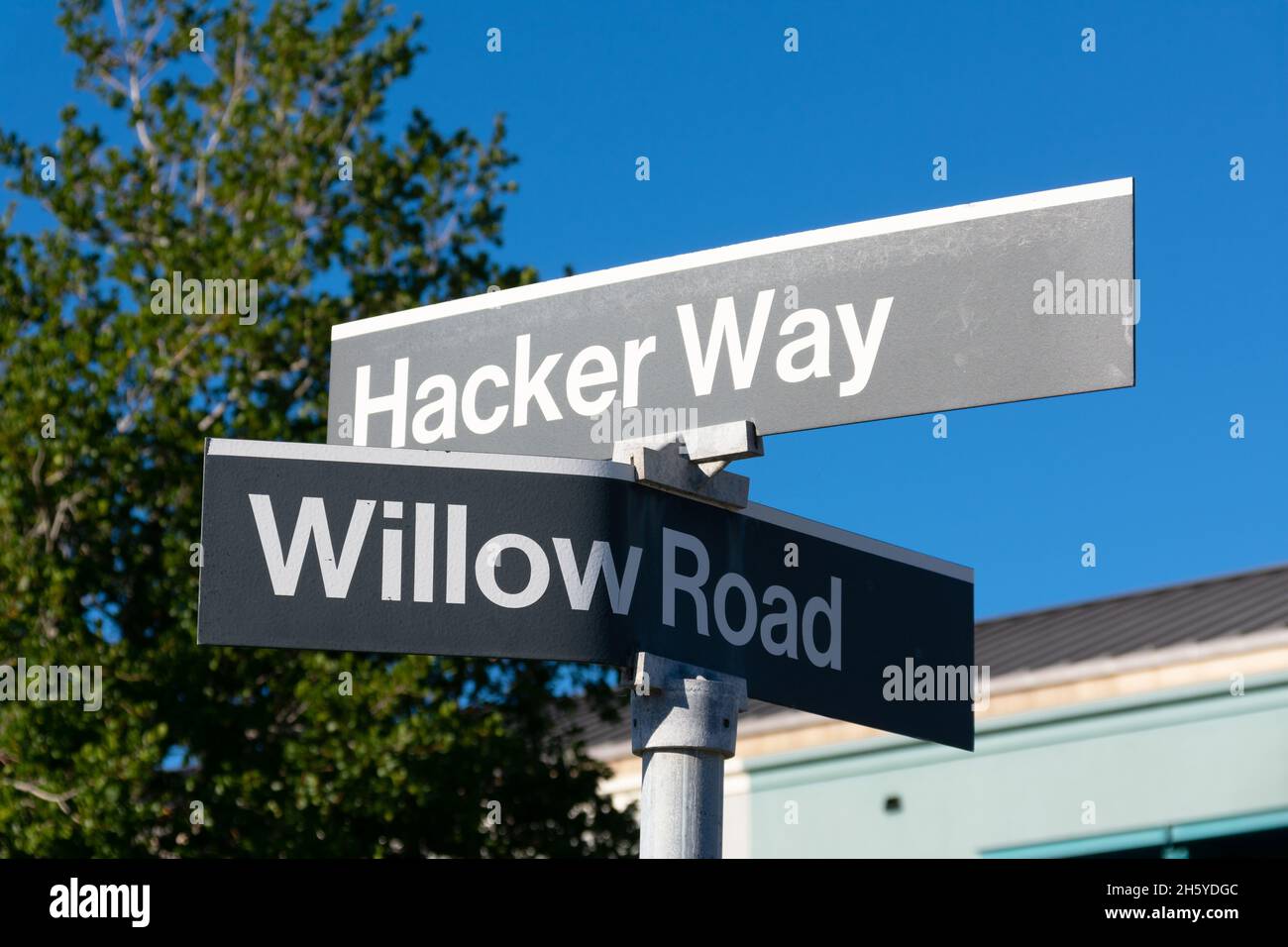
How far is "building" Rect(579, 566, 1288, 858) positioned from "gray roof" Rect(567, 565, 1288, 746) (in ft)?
0.11

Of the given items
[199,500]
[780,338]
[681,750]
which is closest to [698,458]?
[780,338]

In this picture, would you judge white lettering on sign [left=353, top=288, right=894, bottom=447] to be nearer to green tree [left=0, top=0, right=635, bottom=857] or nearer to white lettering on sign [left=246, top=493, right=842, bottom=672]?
white lettering on sign [left=246, top=493, right=842, bottom=672]

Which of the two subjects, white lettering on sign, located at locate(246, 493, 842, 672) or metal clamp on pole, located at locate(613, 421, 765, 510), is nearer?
white lettering on sign, located at locate(246, 493, 842, 672)

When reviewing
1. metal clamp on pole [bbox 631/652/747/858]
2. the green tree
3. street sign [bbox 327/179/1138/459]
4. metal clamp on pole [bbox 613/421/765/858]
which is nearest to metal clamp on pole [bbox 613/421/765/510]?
metal clamp on pole [bbox 613/421/765/858]

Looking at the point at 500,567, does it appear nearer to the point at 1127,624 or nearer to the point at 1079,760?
the point at 1079,760

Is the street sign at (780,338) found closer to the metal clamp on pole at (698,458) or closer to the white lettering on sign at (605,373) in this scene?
the white lettering on sign at (605,373)

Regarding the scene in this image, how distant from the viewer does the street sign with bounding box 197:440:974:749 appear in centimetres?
321

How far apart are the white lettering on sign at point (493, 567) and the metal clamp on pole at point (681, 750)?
129mm

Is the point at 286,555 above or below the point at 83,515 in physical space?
below

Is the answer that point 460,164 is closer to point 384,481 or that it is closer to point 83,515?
point 83,515
